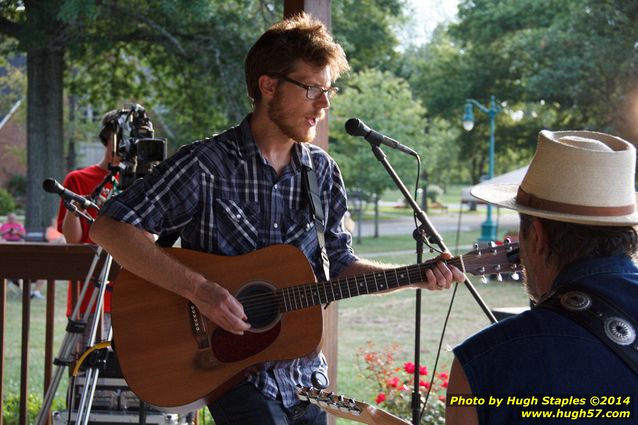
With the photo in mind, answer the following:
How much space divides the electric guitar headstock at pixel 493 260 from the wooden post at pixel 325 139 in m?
1.36

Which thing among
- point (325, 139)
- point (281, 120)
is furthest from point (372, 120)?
point (281, 120)

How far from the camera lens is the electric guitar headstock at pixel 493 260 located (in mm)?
2725

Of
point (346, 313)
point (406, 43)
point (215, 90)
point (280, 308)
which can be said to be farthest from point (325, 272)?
point (406, 43)

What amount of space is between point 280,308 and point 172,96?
14992 mm

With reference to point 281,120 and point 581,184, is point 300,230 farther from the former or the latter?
point 581,184

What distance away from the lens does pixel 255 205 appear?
9.23 feet

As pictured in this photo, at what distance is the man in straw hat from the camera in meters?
1.50

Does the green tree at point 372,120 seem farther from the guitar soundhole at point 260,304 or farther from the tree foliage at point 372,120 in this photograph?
the guitar soundhole at point 260,304

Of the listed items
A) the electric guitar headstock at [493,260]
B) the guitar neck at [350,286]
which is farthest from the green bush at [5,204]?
the electric guitar headstock at [493,260]

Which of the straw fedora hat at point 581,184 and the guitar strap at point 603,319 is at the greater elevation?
the straw fedora hat at point 581,184

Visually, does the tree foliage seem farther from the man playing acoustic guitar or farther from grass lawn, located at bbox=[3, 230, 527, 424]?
the man playing acoustic guitar

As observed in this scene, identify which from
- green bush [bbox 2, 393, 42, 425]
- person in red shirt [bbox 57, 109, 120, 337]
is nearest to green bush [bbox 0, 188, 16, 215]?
green bush [bbox 2, 393, 42, 425]

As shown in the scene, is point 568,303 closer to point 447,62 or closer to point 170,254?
point 170,254

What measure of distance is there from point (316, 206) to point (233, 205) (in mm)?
310
